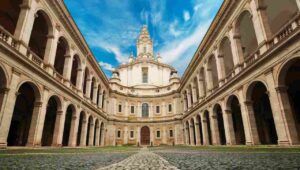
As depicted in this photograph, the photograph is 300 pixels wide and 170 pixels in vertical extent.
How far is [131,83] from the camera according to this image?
42.8 m

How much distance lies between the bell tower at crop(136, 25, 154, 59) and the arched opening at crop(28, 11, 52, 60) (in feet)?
104

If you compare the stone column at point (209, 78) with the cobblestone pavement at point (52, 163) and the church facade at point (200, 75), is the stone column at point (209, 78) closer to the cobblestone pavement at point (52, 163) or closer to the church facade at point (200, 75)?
the church facade at point (200, 75)

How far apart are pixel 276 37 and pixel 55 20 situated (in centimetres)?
1560

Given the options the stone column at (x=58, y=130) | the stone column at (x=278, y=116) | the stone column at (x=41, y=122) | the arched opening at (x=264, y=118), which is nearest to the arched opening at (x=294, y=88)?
the arched opening at (x=264, y=118)

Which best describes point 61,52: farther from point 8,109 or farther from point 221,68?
point 221,68

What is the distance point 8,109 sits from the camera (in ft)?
29.8

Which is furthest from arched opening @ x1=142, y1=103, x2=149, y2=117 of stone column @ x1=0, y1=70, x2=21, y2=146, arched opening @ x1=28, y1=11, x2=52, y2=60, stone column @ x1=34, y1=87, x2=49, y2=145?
stone column @ x1=0, y1=70, x2=21, y2=146

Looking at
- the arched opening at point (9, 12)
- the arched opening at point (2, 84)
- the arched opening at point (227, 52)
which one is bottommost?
the arched opening at point (2, 84)

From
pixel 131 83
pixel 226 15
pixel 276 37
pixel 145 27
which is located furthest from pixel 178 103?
pixel 145 27

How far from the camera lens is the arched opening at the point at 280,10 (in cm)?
1299

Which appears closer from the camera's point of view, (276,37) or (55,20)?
(276,37)

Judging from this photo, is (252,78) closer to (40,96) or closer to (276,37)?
(276,37)

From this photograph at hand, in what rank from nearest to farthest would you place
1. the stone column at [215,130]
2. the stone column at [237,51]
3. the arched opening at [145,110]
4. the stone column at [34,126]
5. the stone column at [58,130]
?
the stone column at [34,126]
the stone column at [58,130]
the stone column at [237,51]
the stone column at [215,130]
the arched opening at [145,110]

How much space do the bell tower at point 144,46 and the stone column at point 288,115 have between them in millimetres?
39178
